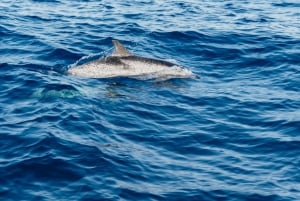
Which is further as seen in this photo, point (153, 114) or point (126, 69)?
point (126, 69)

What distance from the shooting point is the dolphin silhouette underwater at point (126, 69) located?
74.6ft

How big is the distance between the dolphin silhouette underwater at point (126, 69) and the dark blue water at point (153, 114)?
1.89 ft

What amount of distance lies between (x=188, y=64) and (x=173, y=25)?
7019mm

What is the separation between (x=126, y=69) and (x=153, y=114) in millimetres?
4364

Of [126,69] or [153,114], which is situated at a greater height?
[126,69]

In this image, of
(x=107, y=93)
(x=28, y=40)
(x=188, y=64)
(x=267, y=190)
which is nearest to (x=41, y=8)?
(x=28, y=40)

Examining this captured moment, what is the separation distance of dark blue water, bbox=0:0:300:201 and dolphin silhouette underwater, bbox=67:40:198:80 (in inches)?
22.7

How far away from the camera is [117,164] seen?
49.5 feet

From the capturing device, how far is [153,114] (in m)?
19.0

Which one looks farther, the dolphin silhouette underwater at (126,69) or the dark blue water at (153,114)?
Answer: the dolphin silhouette underwater at (126,69)

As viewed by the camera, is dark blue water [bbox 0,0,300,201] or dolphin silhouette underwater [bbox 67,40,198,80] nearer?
dark blue water [bbox 0,0,300,201]

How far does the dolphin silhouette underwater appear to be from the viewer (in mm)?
22734

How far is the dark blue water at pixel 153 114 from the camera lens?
559 inches

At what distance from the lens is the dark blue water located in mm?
14211
